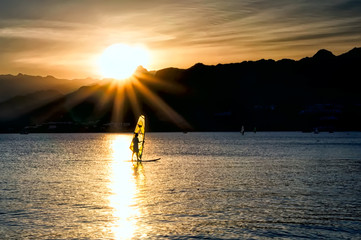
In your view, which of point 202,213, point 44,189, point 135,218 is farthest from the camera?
point 44,189

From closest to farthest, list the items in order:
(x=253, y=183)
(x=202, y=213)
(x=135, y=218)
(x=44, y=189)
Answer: (x=135, y=218), (x=202, y=213), (x=44, y=189), (x=253, y=183)

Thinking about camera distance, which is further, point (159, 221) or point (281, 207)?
point (281, 207)

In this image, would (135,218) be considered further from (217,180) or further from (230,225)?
(217,180)

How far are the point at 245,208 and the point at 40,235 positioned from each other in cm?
1517

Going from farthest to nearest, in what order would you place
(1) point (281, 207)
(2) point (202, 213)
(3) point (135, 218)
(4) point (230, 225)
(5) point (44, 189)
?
(5) point (44, 189) → (1) point (281, 207) → (2) point (202, 213) → (3) point (135, 218) → (4) point (230, 225)

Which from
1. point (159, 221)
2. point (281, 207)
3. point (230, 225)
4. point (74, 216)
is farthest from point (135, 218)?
point (281, 207)

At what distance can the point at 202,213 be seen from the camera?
106 ft

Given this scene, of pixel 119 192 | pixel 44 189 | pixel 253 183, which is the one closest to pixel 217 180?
pixel 253 183

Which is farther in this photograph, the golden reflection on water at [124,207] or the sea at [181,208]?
the golden reflection on water at [124,207]

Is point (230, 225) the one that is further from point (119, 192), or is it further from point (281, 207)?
point (119, 192)

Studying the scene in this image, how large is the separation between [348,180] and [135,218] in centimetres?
3206

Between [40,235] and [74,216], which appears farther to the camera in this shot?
[74,216]

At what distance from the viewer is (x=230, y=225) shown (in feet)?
93.2

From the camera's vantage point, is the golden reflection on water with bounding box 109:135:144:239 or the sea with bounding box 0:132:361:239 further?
the golden reflection on water with bounding box 109:135:144:239
